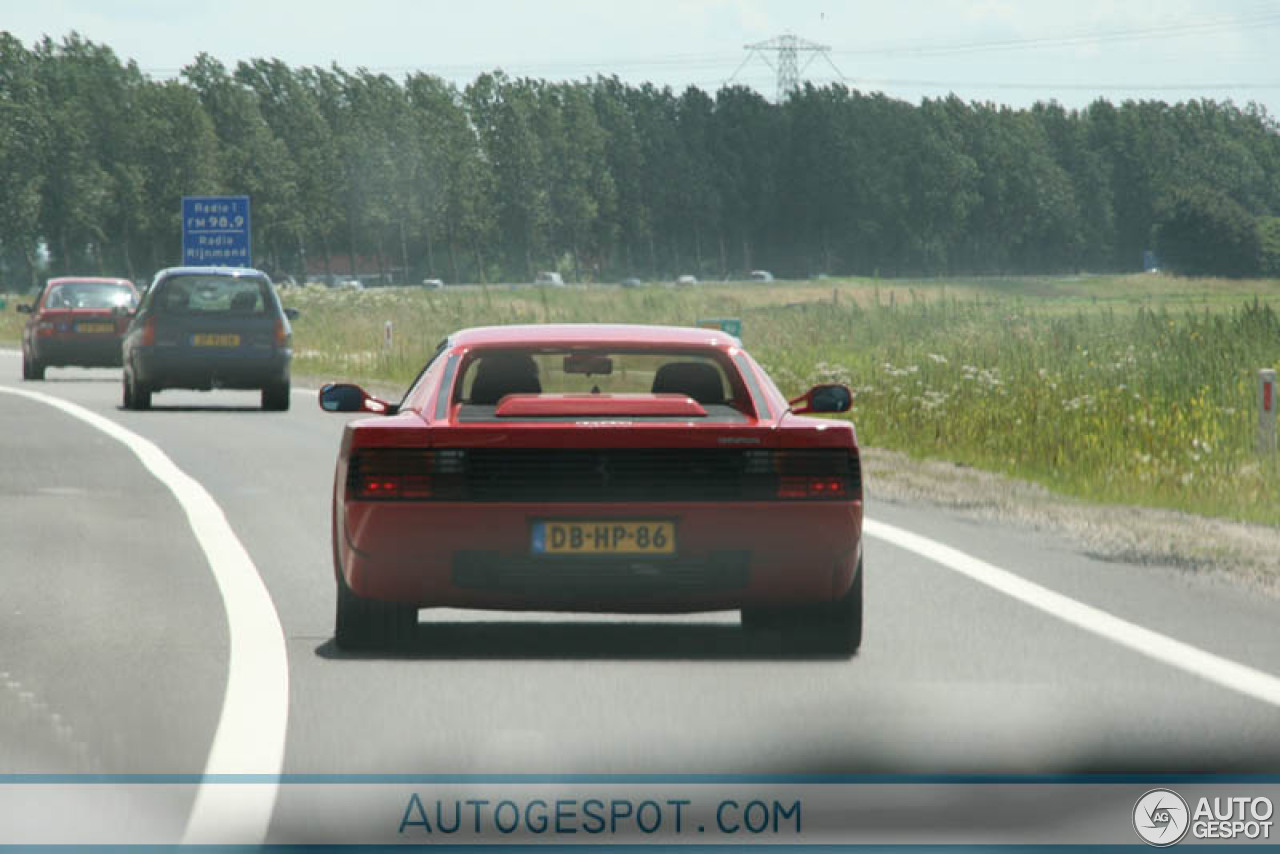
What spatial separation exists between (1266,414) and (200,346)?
13.4 m

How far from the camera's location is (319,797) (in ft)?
19.3

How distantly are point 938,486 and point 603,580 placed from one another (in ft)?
27.2

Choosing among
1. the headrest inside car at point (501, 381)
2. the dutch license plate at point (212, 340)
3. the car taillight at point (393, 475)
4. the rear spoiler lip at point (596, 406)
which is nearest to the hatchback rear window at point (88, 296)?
the dutch license plate at point (212, 340)

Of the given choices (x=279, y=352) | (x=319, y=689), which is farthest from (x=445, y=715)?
(x=279, y=352)

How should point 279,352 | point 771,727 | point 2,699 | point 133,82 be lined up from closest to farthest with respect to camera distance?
1. point 771,727
2. point 2,699
3. point 279,352
4. point 133,82

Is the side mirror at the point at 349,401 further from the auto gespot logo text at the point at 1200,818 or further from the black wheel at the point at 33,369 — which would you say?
the black wheel at the point at 33,369

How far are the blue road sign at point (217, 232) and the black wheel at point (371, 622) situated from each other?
4109 cm

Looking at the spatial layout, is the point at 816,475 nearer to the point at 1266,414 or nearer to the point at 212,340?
the point at 1266,414

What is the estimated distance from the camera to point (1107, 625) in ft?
30.0

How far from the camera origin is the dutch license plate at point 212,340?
25.3m

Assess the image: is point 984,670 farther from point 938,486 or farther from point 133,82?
point 133,82

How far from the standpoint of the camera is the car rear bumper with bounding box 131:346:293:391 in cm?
2520

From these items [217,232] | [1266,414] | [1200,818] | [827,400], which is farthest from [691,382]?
[217,232]

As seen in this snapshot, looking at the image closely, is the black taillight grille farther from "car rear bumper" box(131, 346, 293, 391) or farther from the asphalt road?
"car rear bumper" box(131, 346, 293, 391)
